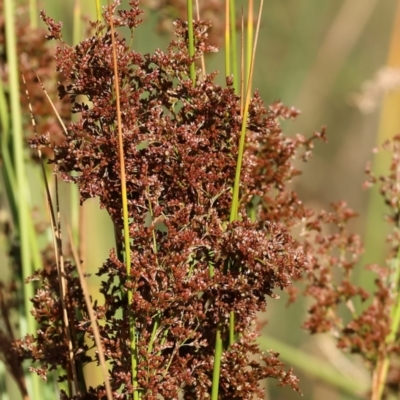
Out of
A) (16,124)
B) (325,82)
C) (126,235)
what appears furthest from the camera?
(325,82)

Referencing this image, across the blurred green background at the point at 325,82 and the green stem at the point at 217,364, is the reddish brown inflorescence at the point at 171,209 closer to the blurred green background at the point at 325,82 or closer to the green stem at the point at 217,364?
the green stem at the point at 217,364

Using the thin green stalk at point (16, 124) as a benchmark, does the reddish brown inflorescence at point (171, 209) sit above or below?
below

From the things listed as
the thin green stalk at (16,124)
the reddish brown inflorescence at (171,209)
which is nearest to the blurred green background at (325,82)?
the thin green stalk at (16,124)

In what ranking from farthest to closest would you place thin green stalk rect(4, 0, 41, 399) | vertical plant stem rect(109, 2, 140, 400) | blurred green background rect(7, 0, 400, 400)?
blurred green background rect(7, 0, 400, 400) < thin green stalk rect(4, 0, 41, 399) < vertical plant stem rect(109, 2, 140, 400)

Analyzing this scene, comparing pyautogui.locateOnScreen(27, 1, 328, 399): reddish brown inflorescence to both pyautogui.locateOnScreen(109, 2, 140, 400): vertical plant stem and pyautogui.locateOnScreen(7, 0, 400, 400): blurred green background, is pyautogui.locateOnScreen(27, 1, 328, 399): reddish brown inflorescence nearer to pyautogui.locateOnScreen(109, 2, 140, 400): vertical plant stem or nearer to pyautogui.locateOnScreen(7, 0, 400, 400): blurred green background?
pyautogui.locateOnScreen(109, 2, 140, 400): vertical plant stem

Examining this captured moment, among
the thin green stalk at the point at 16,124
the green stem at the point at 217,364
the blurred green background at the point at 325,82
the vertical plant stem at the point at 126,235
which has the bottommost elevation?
the green stem at the point at 217,364

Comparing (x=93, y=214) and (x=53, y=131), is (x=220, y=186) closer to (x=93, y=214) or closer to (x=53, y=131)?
(x=53, y=131)

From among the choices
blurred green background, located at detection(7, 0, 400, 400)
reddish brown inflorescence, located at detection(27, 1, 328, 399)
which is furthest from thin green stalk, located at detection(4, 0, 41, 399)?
blurred green background, located at detection(7, 0, 400, 400)

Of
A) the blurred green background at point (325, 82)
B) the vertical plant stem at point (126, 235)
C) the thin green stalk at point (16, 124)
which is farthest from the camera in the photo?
the blurred green background at point (325, 82)

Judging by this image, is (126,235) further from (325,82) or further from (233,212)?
A: (325,82)

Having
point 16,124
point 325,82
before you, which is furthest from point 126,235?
point 325,82

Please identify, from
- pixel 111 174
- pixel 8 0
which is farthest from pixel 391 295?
pixel 8 0
